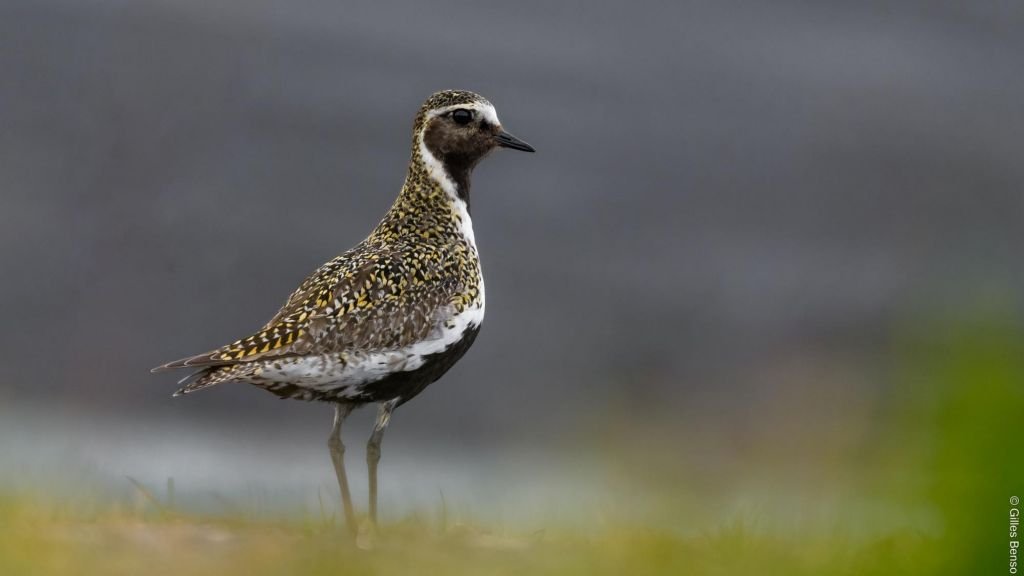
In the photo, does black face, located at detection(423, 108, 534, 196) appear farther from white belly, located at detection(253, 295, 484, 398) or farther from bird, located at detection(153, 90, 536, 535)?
white belly, located at detection(253, 295, 484, 398)

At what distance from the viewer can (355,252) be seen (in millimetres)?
6121

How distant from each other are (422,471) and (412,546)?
531 cm

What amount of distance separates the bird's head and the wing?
2.31ft

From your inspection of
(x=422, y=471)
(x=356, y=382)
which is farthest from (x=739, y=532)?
(x=422, y=471)

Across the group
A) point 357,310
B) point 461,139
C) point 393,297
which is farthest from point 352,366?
point 461,139

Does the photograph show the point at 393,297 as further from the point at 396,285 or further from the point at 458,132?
the point at 458,132

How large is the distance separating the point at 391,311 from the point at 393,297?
86 mm

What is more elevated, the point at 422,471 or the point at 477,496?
the point at 477,496

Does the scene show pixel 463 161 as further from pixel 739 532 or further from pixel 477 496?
pixel 739 532

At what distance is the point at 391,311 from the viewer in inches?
223

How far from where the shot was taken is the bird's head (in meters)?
6.52

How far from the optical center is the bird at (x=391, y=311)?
542 cm

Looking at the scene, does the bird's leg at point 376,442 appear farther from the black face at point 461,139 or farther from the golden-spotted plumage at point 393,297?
the black face at point 461,139

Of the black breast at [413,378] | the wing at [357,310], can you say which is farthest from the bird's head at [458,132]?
the black breast at [413,378]
